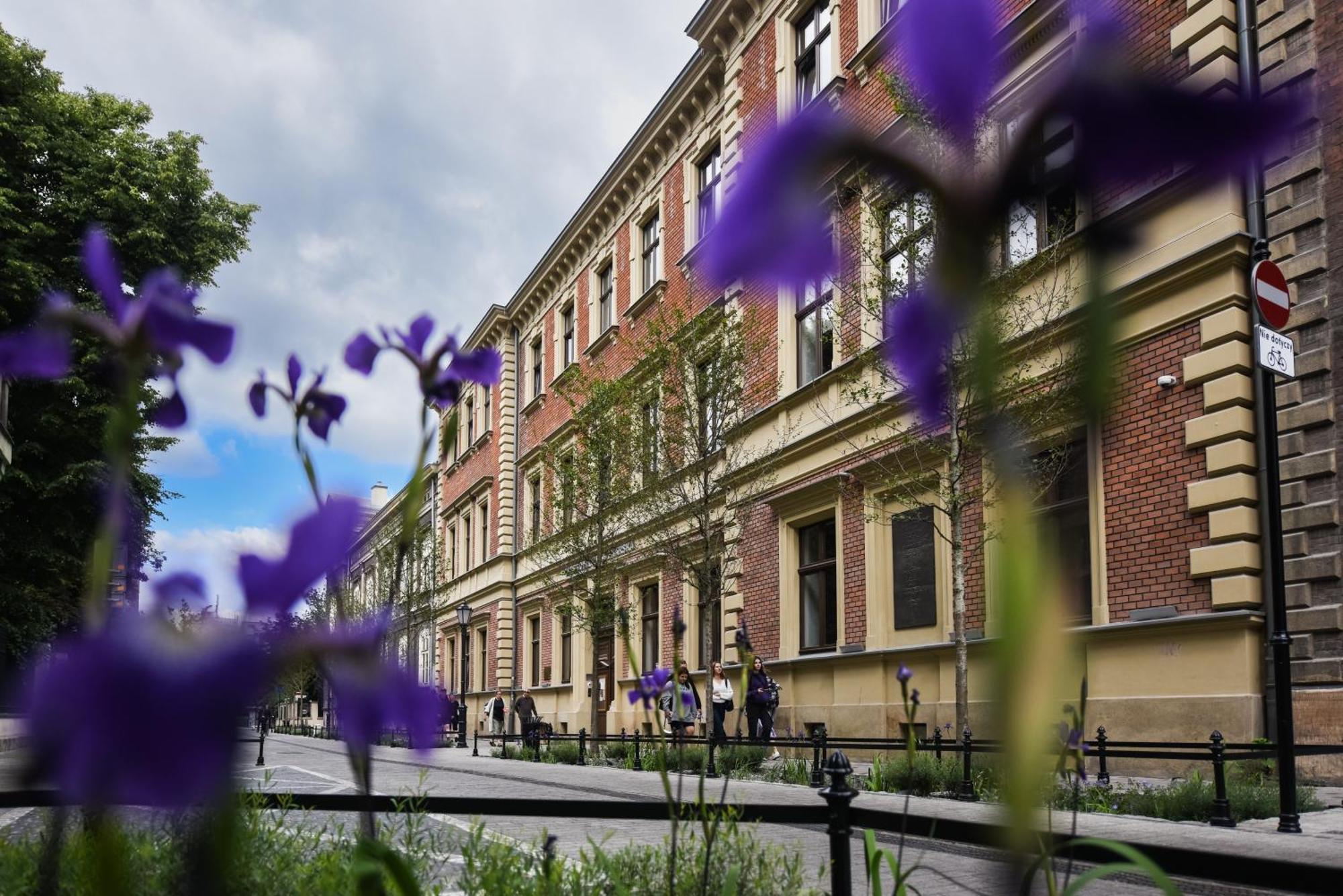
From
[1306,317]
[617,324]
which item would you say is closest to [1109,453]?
[1306,317]

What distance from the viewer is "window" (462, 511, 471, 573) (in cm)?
4050

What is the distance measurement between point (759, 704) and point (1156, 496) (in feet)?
22.4

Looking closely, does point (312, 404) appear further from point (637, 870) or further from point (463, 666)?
point (463, 666)

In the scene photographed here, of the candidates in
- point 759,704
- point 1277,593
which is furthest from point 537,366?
point 1277,593

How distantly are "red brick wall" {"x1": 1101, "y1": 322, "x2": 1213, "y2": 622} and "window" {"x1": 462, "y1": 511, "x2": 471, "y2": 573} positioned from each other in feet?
99.6

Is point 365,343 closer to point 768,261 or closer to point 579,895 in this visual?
point 768,261

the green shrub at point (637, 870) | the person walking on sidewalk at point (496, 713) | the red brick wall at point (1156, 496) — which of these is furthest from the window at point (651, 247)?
the green shrub at point (637, 870)

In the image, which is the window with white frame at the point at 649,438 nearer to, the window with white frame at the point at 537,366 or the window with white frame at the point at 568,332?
the window with white frame at the point at 568,332

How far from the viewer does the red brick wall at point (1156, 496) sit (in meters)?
11.5

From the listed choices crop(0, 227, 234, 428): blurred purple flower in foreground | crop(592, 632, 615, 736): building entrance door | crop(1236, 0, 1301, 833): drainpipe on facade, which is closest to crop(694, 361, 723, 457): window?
crop(592, 632, 615, 736): building entrance door

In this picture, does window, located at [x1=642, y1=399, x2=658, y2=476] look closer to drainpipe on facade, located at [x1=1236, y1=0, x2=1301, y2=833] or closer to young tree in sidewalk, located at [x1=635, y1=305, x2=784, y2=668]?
young tree in sidewalk, located at [x1=635, y1=305, x2=784, y2=668]

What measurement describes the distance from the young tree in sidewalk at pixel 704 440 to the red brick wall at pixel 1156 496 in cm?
657

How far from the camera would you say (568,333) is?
3241 centimetres

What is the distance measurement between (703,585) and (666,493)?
2344 millimetres
